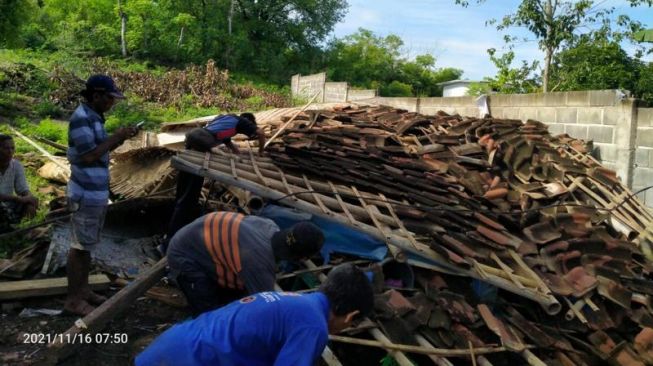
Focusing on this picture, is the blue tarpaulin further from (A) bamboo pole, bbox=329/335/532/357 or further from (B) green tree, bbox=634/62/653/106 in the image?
(B) green tree, bbox=634/62/653/106

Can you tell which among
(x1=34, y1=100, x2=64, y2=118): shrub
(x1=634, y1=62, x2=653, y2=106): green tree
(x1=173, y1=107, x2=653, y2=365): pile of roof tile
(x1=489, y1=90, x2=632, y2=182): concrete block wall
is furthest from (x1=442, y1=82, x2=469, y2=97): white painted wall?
(x1=173, y1=107, x2=653, y2=365): pile of roof tile

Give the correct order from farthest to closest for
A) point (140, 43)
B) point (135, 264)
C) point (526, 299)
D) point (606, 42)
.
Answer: point (140, 43) < point (606, 42) < point (135, 264) < point (526, 299)

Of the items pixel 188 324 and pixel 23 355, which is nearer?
pixel 188 324

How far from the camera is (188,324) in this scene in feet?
Answer: 7.78

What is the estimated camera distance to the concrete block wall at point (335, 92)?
711 inches

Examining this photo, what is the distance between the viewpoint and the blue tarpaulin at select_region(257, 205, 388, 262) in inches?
181

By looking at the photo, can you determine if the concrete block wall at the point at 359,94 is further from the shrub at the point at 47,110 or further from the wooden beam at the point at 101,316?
the wooden beam at the point at 101,316

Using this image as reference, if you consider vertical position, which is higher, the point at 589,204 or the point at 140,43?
the point at 140,43

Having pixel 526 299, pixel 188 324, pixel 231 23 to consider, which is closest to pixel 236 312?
pixel 188 324

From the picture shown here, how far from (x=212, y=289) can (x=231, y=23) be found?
2971 cm

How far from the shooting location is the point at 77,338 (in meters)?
3.78

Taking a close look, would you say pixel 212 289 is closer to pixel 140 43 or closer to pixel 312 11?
pixel 140 43

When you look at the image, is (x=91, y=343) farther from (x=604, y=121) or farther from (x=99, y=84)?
(x=604, y=121)

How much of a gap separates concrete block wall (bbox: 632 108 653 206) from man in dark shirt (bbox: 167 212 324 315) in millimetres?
4823
